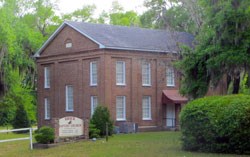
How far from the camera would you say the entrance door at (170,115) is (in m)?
47.5

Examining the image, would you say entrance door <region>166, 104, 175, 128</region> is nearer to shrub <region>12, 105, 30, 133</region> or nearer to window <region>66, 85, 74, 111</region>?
window <region>66, 85, 74, 111</region>

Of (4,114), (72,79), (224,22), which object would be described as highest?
(224,22)

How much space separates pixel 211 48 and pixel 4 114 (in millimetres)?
42547

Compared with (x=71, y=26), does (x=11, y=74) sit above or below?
below

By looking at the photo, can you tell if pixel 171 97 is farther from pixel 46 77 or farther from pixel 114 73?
pixel 46 77

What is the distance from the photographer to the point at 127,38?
45906 mm

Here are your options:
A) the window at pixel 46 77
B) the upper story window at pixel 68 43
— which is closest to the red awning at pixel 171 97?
the upper story window at pixel 68 43

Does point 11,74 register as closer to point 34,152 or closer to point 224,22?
point 34,152

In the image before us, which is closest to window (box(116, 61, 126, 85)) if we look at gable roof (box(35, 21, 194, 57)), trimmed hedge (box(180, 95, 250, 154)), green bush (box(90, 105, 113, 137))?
gable roof (box(35, 21, 194, 57))

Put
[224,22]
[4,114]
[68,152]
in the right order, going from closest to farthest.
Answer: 1. [68,152]
2. [224,22]
3. [4,114]

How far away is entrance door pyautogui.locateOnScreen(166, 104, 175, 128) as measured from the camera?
156 feet

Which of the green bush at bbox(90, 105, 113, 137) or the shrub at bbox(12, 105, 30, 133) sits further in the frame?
the shrub at bbox(12, 105, 30, 133)

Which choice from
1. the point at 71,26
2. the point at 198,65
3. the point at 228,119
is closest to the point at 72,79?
the point at 71,26

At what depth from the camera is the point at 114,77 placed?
43.7 metres
